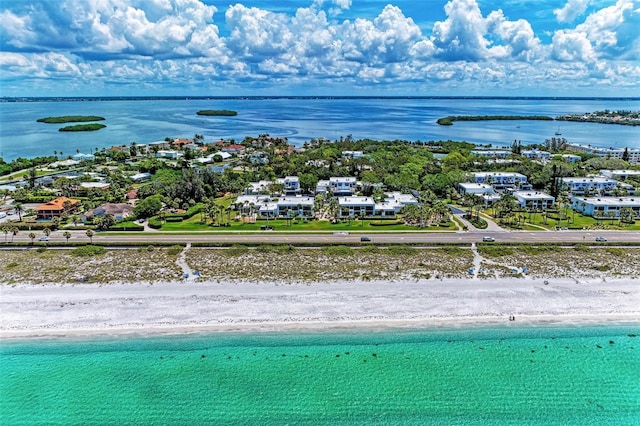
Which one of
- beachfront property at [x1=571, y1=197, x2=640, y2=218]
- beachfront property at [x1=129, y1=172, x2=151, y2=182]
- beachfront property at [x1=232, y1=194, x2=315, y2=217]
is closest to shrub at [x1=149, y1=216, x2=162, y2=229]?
beachfront property at [x1=232, y1=194, x2=315, y2=217]

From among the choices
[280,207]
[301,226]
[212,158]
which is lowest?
[301,226]

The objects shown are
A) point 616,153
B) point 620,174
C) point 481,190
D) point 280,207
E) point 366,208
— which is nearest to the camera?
point 280,207

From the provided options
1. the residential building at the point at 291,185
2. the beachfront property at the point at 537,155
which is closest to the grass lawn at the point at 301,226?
the residential building at the point at 291,185

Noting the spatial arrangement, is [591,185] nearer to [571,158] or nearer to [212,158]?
[571,158]

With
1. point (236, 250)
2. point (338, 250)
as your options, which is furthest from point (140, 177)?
point (338, 250)

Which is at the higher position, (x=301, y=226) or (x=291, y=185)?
(x=291, y=185)

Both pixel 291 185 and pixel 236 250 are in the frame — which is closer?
pixel 236 250

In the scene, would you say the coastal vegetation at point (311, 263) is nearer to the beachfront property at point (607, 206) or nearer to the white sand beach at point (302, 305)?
the white sand beach at point (302, 305)

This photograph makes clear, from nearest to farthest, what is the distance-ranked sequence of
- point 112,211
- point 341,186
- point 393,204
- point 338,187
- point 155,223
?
point 155,223
point 112,211
point 393,204
point 341,186
point 338,187
